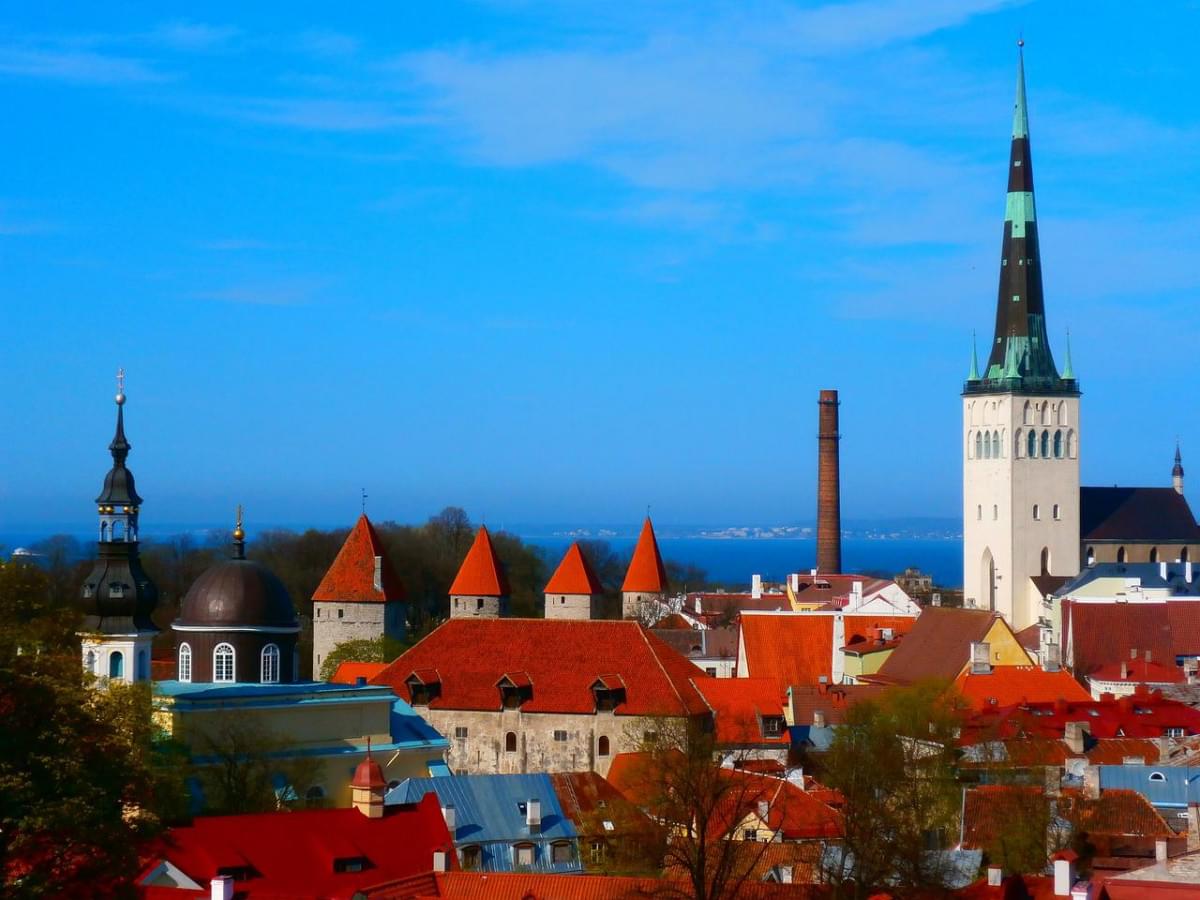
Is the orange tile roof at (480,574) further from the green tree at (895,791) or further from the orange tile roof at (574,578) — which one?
the green tree at (895,791)

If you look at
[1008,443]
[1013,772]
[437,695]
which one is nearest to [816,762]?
[1013,772]

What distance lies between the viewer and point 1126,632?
7269 cm

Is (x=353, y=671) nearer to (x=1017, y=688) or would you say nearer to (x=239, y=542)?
(x=239, y=542)

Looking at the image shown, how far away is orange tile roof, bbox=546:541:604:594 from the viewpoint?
86750 mm

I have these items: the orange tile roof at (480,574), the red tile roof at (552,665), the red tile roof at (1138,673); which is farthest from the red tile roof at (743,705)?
the orange tile roof at (480,574)

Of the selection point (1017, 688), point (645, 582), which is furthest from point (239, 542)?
point (645, 582)

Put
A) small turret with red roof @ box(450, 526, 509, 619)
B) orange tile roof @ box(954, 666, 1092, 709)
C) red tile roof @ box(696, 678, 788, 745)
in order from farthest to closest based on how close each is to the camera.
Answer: small turret with red roof @ box(450, 526, 509, 619), orange tile roof @ box(954, 666, 1092, 709), red tile roof @ box(696, 678, 788, 745)

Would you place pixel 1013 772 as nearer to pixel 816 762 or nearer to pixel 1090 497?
pixel 816 762

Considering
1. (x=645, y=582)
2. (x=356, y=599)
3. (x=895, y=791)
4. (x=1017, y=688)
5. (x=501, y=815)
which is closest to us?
(x=895, y=791)

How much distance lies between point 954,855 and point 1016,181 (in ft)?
225

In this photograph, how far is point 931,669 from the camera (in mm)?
68625

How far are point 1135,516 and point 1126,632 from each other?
31462mm

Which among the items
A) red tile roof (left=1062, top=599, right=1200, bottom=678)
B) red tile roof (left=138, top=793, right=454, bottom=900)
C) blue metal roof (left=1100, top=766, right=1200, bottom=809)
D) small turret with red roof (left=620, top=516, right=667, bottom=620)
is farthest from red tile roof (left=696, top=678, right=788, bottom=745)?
small turret with red roof (left=620, top=516, right=667, bottom=620)

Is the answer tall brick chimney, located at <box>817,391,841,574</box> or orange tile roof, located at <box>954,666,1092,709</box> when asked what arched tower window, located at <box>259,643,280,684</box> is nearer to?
orange tile roof, located at <box>954,666,1092,709</box>
